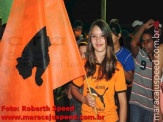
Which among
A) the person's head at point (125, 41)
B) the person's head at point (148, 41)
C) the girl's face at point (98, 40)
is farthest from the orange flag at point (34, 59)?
the person's head at point (125, 41)

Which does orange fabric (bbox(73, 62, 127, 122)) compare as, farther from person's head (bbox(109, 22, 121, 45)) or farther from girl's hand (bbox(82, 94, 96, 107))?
person's head (bbox(109, 22, 121, 45))

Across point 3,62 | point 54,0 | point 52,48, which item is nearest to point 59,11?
point 54,0

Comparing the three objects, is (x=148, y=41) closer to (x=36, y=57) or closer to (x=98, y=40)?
(x=98, y=40)

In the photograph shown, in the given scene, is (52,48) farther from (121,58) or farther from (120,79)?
(121,58)

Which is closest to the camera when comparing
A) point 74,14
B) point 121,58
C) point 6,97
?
point 6,97

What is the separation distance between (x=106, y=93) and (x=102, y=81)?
13cm

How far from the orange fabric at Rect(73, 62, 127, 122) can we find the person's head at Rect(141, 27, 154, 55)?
137 centimetres

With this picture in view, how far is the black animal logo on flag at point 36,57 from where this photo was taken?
11.5 ft

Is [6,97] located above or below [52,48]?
below

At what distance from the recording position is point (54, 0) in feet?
11.9

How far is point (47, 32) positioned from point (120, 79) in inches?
35.5

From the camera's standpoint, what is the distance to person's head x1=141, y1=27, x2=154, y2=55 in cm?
493

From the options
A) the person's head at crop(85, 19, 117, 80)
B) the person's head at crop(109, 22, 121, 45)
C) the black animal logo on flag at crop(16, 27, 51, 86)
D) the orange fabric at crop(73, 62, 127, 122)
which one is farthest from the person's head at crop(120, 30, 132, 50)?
the black animal logo on flag at crop(16, 27, 51, 86)

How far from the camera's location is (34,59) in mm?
3555
